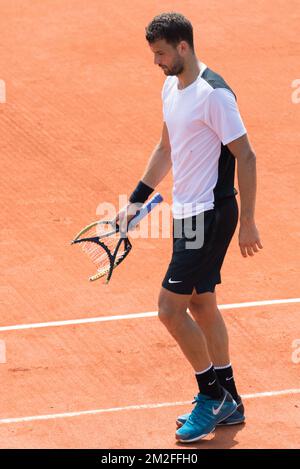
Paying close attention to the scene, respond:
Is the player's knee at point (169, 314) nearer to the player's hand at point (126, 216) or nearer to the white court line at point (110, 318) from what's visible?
the player's hand at point (126, 216)

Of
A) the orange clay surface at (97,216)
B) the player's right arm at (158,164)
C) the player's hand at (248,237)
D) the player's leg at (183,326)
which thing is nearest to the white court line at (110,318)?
the orange clay surface at (97,216)

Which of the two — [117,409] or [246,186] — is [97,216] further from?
[246,186]

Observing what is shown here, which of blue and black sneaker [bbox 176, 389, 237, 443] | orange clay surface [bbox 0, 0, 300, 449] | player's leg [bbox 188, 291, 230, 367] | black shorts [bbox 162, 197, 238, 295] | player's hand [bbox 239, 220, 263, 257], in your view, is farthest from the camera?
orange clay surface [bbox 0, 0, 300, 449]

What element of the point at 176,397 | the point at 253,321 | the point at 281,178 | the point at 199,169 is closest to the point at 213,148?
the point at 199,169

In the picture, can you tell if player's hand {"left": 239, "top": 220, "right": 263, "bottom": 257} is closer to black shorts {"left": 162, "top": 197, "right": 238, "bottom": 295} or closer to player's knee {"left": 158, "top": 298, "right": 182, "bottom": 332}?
black shorts {"left": 162, "top": 197, "right": 238, "bottom": 295}

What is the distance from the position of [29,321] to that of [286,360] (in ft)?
8.00

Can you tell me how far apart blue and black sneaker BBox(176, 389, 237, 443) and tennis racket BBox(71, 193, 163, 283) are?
3.73ft

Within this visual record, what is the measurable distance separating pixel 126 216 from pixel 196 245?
0.72 metres

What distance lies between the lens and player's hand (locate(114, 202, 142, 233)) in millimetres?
9203

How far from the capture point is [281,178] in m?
14.9

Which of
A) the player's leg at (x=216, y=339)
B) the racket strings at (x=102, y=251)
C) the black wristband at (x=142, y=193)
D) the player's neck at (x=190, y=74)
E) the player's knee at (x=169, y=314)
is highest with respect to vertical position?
the player's neck at (x=190, y=74)

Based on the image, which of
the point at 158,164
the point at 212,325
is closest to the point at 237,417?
the point at 212,325

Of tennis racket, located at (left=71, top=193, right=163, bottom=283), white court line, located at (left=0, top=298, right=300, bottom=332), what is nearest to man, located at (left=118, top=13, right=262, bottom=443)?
tennis racket, located at (left=71, top=193, right=163, bottom=283)

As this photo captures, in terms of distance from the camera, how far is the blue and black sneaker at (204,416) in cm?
889
